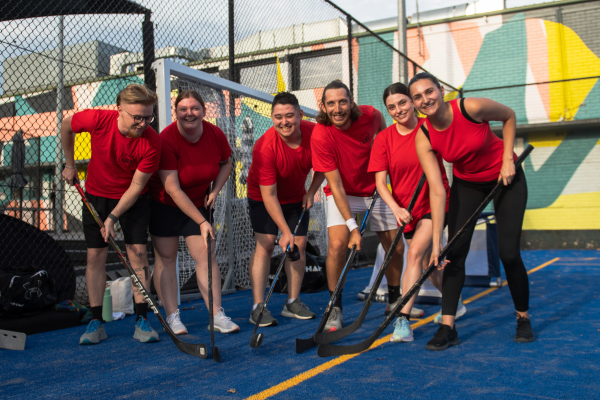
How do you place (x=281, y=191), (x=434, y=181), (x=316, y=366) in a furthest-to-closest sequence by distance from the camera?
(x=281, y=191) → (x=434, y=181) → (x=316, y=366)

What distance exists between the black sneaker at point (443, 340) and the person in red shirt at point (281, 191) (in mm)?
1106

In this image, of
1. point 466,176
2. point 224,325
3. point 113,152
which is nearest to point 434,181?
point 466,176

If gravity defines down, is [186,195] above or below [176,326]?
above

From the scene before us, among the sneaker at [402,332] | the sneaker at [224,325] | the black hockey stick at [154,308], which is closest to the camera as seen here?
the black hockey stick at [154,308]

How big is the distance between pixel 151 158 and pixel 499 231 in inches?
84.3

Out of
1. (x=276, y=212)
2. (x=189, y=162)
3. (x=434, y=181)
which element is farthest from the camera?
(x=276, y=212)

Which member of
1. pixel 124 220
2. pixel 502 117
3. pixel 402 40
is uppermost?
pixel 402 40

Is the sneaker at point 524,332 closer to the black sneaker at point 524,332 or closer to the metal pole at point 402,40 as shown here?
the black sneaker at point 524,332

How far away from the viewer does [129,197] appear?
298cm

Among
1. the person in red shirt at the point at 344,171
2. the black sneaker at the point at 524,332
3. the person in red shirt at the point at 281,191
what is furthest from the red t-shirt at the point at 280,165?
the black sneaker at the point at 524,332

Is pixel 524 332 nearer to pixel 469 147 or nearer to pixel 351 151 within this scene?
pixel 469 147

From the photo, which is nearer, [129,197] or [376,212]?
[129,197]

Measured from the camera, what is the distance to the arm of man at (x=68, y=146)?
3021 mm

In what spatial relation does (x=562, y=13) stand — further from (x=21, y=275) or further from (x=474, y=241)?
(x=21, y=275)
